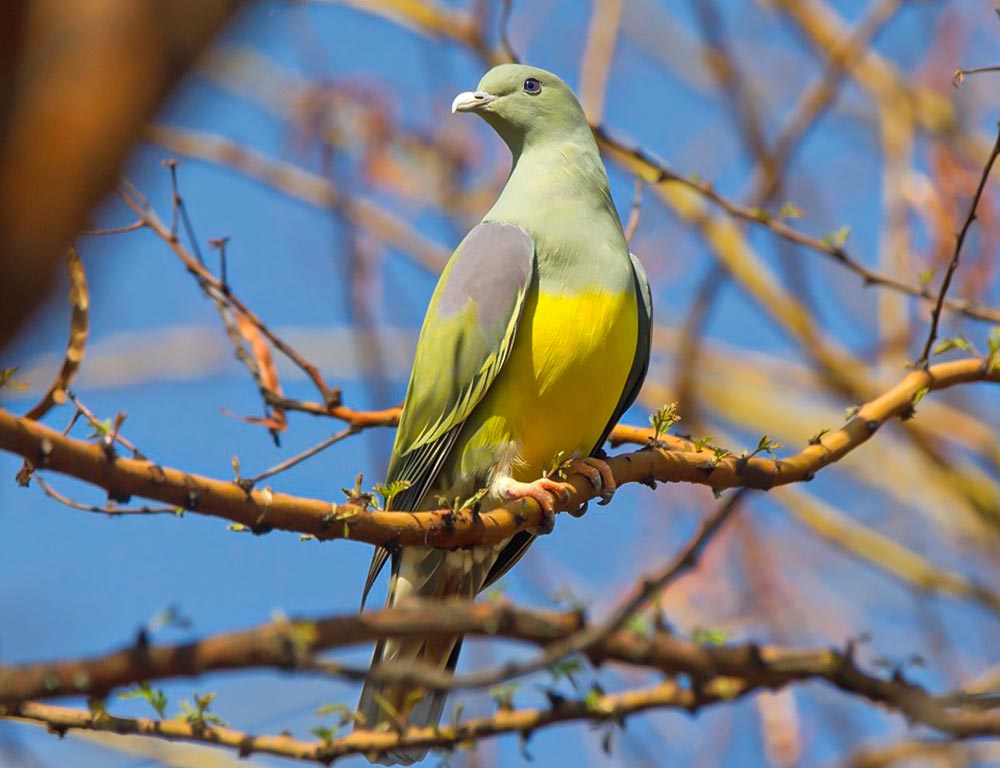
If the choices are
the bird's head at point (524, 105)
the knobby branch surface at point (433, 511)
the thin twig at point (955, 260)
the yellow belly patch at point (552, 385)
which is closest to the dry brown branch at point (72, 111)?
the knobby branch surface at point (433, 511)

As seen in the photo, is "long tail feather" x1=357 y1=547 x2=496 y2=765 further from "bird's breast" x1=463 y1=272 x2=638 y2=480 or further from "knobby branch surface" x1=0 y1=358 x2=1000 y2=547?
"knobby branch surface" x1=0 y1=358 x2=1000 y2=547

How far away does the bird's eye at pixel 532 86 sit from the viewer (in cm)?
482

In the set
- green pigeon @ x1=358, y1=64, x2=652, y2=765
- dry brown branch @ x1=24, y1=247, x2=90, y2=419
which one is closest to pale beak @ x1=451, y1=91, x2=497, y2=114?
green pigeon @ x1=358, y1=64, x2=652, y2=765

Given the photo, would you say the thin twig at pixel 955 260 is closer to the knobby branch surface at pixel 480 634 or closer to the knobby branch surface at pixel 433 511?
the knobby branch surface at pixel 433 511

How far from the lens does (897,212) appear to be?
606 centimetres

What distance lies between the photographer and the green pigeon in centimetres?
399

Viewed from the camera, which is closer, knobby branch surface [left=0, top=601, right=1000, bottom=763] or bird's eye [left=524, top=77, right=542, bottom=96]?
knobby branch surface [left=0, top=601, right=1000, bottom=763]

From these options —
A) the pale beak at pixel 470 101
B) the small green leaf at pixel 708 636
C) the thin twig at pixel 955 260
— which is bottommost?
the small green leaf at pixel 708 636

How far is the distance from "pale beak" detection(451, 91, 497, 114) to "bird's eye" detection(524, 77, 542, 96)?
0.13 meters

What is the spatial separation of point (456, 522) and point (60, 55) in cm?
195

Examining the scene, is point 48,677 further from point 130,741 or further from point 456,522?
point 130,741

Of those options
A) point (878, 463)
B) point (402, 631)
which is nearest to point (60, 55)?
point (402, 631)

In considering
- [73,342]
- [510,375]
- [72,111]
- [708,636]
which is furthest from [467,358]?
[72,111]

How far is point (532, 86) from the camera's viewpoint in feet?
15.9
